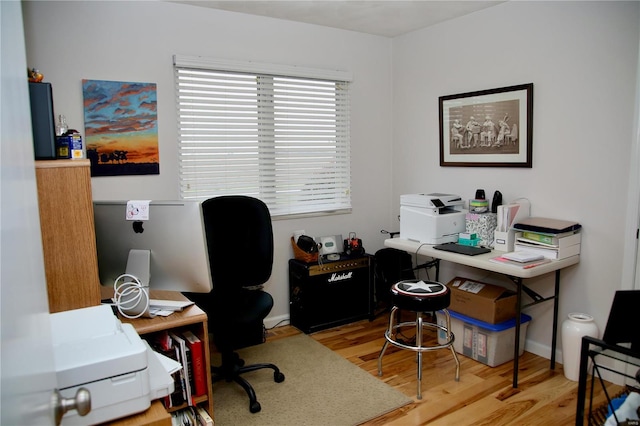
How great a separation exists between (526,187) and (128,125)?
9.32ft

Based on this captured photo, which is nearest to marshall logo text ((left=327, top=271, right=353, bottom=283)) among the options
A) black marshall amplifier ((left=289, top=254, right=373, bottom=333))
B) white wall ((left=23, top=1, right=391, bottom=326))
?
black marshall amplifier ((left=289, top=254, right=373, bottom=333))

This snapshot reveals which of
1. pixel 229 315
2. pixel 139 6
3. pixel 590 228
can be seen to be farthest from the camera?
pixel 139 6

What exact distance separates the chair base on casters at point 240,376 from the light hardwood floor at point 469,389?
59 centimetres

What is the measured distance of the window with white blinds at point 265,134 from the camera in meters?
3.49

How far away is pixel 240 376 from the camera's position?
2.96 meters

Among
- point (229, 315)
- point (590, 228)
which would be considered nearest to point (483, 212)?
point (590, 228)

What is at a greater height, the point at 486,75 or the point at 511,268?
the point at 486,75

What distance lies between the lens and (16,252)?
2.28ft

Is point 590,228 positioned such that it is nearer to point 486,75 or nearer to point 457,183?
point 457,183

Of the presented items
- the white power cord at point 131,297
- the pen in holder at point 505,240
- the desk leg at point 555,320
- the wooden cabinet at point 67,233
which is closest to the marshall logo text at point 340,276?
the pen in holder at point 505,240

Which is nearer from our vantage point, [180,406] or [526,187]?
[180,406]

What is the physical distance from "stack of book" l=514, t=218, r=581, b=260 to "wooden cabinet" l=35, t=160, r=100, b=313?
2.53 m

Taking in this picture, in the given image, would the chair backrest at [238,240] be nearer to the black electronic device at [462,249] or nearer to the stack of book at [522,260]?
the black electronic device at [462,249]

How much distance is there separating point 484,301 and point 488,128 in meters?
1.32
